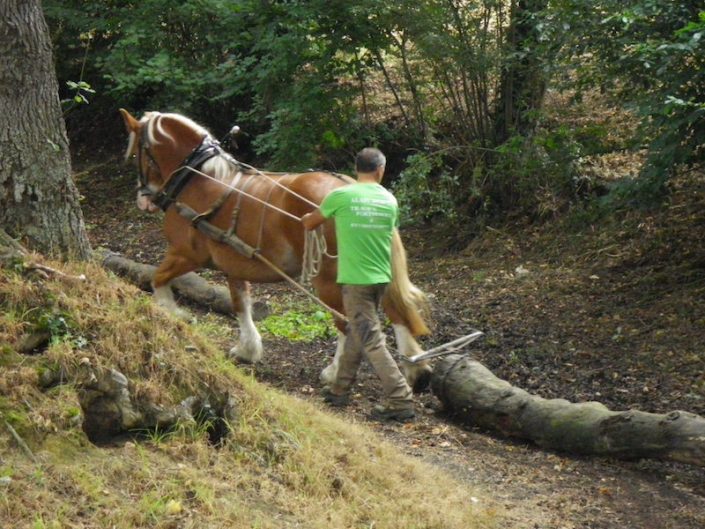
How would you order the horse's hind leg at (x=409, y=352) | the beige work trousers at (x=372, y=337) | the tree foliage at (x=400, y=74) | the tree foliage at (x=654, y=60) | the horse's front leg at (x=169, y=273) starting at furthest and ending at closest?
the tree foliage at (x=400, y=74), the horse's front leg at (x=169, y=273), the tree foliage at (x=654, y=60), the horse's hind leg at (x=409, y=352), the beige work trousers at (x=372, y=337)

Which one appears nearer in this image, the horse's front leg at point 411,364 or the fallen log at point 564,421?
the fallen log at point 564,421

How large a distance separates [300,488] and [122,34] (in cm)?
1286

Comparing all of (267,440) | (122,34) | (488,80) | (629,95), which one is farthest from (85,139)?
(267,440)

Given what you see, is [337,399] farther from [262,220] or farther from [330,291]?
[262,220]

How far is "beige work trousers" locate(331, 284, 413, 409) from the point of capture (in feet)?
26.0

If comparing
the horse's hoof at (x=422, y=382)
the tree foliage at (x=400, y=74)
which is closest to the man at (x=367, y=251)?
the horse's hoof at (x=422, y=382)

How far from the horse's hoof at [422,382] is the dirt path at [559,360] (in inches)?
3.8

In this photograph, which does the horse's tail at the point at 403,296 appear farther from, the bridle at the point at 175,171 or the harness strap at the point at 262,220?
the bridle at the point at 175,171

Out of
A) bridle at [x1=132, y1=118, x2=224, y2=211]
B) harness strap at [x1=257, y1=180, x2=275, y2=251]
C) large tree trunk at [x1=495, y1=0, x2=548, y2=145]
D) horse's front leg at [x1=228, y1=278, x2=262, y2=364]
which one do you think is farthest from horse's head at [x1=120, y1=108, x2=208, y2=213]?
large tree trunk at [x1=495, y1=0, x2=548, y2=145]

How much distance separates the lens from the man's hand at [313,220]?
8.01m

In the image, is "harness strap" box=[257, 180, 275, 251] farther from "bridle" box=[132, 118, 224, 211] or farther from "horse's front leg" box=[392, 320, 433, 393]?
"horse's front leg" box=[392, 320, 433, 393]

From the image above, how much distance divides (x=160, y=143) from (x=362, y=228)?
116 inches

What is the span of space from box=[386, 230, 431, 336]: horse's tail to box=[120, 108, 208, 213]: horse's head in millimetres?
2525

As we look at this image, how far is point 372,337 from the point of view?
7.96 m
